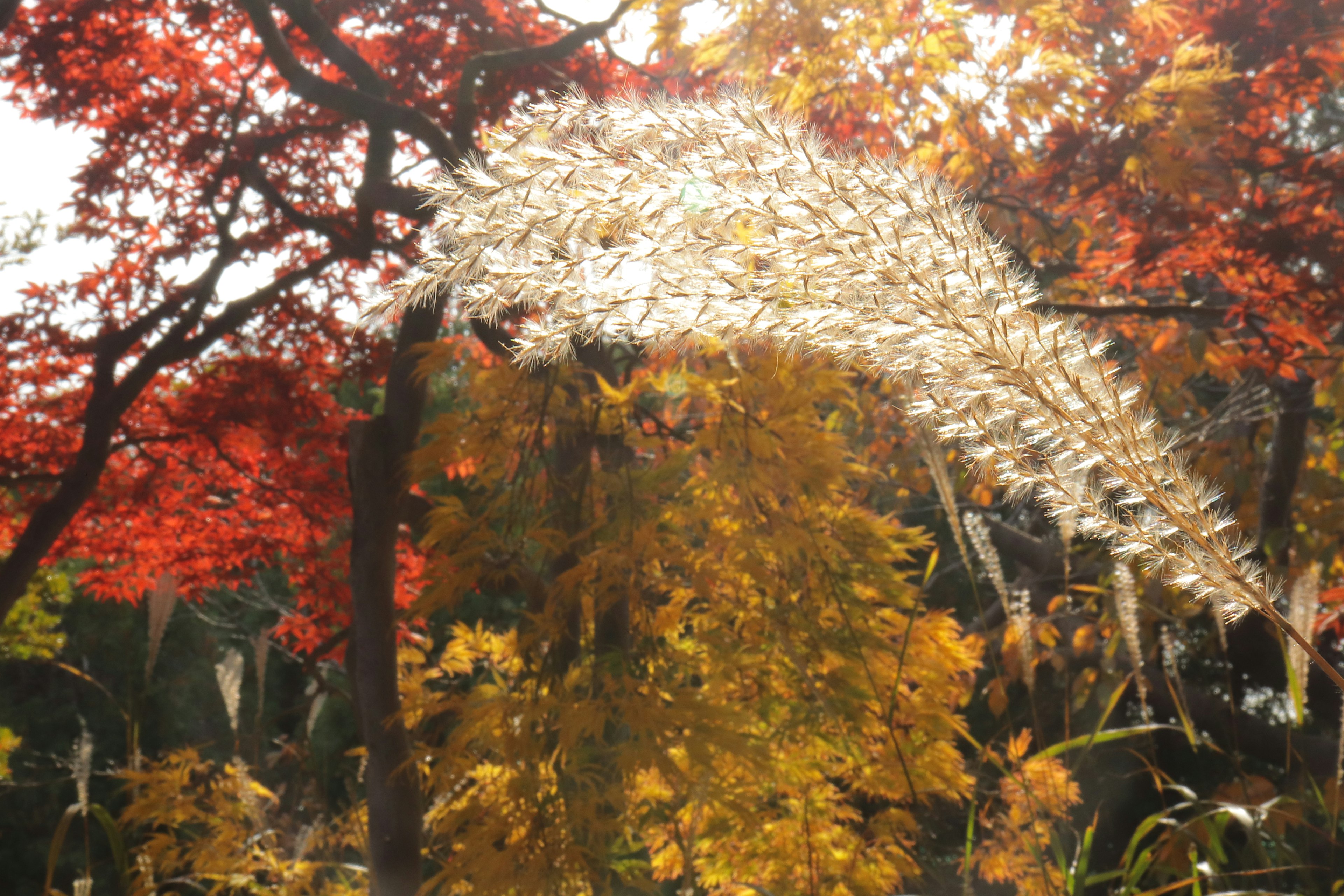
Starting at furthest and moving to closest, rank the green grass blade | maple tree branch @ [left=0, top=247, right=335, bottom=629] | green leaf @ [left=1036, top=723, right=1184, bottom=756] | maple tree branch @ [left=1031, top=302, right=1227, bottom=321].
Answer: maple tree branch @ [left=0, top=247, right=335, bottom=629] < maple tree branch @ [left=1031, top=302, right=1227, bottom=321] < the green grass blade < green leaf @ [left=1036, top=723, right=1184, bottom=756]

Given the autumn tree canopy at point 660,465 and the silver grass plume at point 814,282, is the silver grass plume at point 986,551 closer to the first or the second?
the autumn tree canopy at point 660,465

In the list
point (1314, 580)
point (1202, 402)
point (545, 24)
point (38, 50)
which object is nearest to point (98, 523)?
point (38, 50)

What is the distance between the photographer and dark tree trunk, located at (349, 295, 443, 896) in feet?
7.91

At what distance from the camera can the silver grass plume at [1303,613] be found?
3.90ft

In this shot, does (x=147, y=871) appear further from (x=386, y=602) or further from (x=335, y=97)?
(x=335, y=97)

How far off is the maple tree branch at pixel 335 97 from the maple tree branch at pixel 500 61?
7 cm

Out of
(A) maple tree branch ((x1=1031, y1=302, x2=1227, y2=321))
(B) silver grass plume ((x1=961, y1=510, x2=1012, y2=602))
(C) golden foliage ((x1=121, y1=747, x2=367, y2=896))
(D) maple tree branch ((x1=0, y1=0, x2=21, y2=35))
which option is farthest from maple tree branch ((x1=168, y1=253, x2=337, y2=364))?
(B) silver grass plume ((x1=961, y1=510, x2=1012, y2=602))

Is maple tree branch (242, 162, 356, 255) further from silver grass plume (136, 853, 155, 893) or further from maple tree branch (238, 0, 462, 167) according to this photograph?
silver grass plume (136, 853, 155, 893)

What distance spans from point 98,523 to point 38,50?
64.7 inches

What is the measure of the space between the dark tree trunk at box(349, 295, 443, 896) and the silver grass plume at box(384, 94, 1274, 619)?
5.44 feet

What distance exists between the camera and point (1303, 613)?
122cm

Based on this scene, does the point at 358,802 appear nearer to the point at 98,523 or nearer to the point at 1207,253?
the point at 98,523

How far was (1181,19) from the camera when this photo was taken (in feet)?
9.21

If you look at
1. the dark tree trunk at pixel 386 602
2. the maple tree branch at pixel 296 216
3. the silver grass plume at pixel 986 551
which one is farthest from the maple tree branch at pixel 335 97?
the silver grass plume at pixel 986 551
